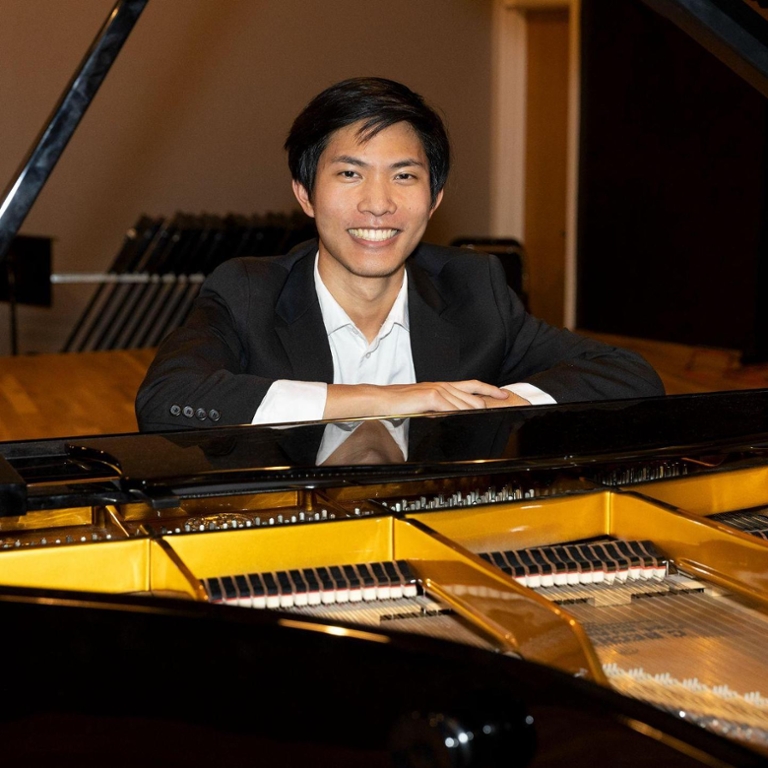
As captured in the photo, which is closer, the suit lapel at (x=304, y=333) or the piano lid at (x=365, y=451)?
the piano lid at (x=365, y=451)

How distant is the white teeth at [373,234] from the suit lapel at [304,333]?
0.15 metres

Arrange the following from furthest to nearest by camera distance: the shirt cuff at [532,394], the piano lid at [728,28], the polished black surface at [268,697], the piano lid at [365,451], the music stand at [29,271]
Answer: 1. the music stand at [29,271]
2. the shirt cuff at [532,394]
3. the piano lid at [728,28]
4. the piano lid at [365,451]
5. the polished black surface at [268,697]

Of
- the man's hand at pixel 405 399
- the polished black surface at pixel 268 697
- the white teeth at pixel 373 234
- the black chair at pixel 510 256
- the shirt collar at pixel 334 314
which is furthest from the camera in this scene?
the black chair at pixel 510 256

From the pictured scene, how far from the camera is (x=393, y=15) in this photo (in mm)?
8461

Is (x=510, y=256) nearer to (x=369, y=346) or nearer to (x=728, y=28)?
(x=369, y=346)

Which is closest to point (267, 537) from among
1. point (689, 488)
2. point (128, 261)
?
point (689, 488)

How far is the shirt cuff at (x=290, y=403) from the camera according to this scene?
189 centimetres

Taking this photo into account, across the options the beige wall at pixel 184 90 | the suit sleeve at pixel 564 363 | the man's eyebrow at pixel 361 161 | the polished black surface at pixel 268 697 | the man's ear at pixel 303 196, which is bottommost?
the polished black surface at pixel 268 697

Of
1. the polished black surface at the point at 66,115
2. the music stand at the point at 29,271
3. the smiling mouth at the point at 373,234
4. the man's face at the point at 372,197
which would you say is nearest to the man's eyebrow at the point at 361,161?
the man's face at the point at 372,197

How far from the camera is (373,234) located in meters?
2.13

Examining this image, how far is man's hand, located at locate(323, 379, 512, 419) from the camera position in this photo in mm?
1867

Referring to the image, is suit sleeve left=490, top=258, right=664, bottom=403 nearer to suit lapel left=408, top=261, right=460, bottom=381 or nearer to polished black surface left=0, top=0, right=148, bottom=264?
suit lapel left=408, top=261, right=460, bottom=381

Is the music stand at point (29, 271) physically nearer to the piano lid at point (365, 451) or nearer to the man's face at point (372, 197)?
the man's face at point (372, 197)

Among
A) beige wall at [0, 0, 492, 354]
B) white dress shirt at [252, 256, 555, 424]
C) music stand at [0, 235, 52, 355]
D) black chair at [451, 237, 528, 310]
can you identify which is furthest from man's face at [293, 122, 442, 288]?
beige wall at [0, 0, 492, 354]
